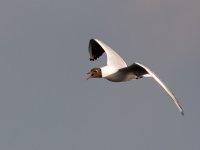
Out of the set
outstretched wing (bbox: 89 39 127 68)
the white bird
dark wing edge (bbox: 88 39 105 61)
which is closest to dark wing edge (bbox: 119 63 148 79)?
the white bird

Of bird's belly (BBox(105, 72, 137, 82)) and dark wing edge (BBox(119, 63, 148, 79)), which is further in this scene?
bird's belly (BBox(105, 72, 137, 82))

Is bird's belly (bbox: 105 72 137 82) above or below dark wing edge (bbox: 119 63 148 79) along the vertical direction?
below

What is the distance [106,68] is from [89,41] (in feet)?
21.5

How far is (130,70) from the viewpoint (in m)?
40.2

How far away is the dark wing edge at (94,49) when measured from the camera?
48.1 metres

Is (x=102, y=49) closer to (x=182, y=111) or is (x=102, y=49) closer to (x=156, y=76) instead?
(x=156, y=76)

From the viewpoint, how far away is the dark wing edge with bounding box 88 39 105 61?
48125 millimetres

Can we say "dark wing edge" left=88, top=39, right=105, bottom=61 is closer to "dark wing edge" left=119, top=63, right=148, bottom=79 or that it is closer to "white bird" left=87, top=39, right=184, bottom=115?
"white bird" left=87, top=39, right=184, bottom=115

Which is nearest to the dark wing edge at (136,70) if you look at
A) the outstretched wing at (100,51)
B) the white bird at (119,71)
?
the white bird at (119,71)

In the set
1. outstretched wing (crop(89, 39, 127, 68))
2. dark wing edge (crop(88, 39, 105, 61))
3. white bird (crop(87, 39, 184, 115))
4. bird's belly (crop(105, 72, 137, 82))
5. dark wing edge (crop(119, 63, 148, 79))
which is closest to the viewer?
white bird (crop(87, 39, 184, 115))

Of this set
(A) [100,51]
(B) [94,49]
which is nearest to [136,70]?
(A) [100,51]

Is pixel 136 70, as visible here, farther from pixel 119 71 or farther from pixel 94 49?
pixel 94 49

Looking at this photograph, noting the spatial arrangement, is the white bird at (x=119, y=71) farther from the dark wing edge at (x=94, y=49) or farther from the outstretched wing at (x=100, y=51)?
the dark wing edge at (x=94, y=49)

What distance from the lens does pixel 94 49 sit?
48344 millimetres
